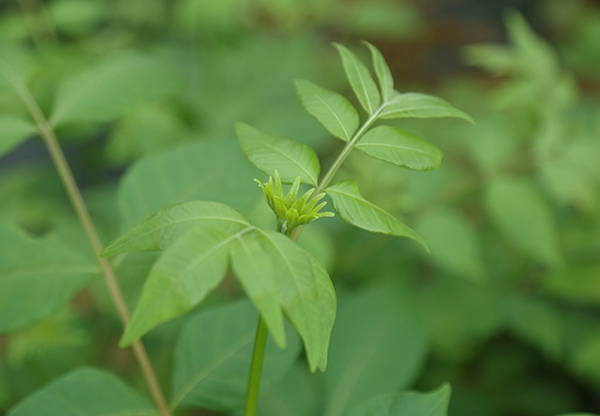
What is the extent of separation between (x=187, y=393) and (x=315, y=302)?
44 centimetres

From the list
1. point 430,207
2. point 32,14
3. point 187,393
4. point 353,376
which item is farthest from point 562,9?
point 187,393

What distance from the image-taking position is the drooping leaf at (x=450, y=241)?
4.15 feet

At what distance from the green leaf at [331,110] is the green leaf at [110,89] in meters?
0.49

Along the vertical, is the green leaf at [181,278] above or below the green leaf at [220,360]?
above

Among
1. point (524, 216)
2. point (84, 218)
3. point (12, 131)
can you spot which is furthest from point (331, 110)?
point (524, 216)

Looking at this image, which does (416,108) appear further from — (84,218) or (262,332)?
(84,218)

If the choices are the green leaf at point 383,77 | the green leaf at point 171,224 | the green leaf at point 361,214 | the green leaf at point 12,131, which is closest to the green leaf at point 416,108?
the green leaf at point 383,77

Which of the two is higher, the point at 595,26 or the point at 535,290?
the point at 595,26

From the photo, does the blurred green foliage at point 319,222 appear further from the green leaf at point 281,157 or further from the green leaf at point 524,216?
the green leaf at point 281,157

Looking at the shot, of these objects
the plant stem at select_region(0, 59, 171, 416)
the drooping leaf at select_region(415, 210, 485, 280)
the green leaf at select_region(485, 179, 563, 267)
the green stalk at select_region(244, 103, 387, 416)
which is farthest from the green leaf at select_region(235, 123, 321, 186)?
the green leaf at select_region(485, 179, 563, 267)

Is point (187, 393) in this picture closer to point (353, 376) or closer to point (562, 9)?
point (353, 376)

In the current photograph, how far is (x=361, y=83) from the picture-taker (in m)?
0.62

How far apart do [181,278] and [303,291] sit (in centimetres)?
10

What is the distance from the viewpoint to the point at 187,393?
2.55 feet
